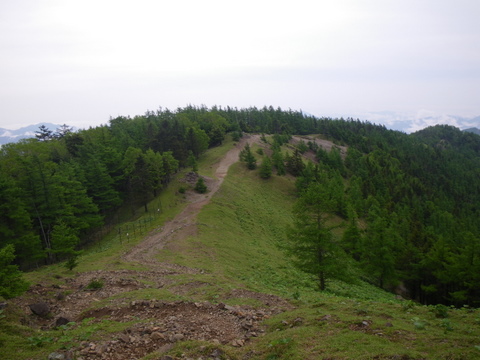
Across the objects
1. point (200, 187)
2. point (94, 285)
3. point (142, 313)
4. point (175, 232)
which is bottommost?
point (175, 232)

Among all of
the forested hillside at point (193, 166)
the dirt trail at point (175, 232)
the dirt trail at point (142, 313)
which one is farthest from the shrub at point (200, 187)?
the dirt trail at point (142, 313)

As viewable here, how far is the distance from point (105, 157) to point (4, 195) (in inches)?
1073

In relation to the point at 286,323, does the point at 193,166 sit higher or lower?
higher

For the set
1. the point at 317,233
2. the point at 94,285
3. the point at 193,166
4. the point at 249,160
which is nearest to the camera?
the point at 94,285

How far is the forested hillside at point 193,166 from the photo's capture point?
111 feet

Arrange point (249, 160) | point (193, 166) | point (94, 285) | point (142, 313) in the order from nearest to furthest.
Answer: point (142, 313)
point (94, 285)
point (193, 166)
point (249, 160)

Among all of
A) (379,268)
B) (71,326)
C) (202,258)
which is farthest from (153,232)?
(379,268)

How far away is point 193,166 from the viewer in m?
62.6

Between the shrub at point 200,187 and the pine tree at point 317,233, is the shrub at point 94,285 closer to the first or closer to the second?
the pine tree at point 317,233

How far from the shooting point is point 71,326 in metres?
13.8

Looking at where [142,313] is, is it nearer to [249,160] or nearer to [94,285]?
[94,285]

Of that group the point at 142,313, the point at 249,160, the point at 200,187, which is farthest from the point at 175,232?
the point at 249,160

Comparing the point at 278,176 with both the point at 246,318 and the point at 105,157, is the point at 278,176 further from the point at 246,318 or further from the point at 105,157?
the point at 246,318

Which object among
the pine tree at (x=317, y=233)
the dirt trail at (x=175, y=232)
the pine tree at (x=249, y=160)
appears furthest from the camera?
the pine tree at (x=249, y=160)
